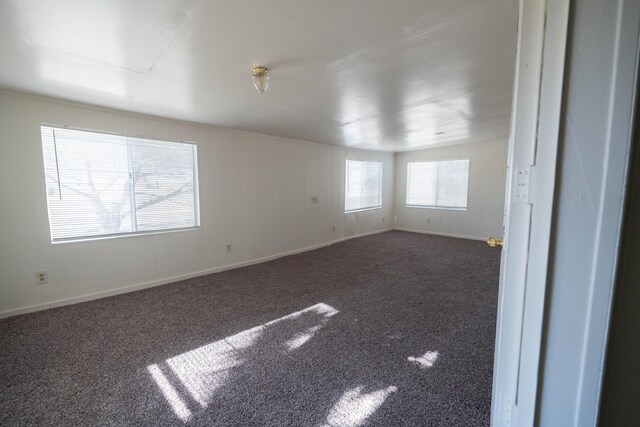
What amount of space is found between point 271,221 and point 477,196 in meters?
4.64

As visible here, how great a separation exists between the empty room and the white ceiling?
0.02 metres

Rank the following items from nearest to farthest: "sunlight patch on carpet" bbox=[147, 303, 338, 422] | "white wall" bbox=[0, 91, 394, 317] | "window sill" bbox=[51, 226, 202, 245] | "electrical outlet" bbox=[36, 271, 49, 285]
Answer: "sunlight patch on carpet" bbox=[147, 303, 338, 422]
"white wall" bbox=[0, 91, 394, 317]
"electrical outlet" bbox=[36, 271, 49, 285]
"window sill" bbox=[51, 226, 202, 245]

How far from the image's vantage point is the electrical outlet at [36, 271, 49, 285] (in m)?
2.80

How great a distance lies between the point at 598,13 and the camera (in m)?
0.65

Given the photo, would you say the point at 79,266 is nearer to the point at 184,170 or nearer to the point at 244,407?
the point at 184,170

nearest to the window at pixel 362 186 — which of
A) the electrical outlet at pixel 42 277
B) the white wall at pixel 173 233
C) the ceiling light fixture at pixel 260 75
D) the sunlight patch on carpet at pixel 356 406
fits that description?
the white wall at pixel 173 233

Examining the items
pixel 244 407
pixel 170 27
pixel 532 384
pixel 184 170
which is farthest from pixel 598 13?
pixel 184 170

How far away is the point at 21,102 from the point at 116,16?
2200 mm

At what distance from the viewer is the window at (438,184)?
6.41 metres

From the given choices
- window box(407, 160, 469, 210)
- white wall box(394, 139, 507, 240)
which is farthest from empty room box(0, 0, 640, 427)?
window box(407, 160, 469, 210)

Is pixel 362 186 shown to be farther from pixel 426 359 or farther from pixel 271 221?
pixel 426 359

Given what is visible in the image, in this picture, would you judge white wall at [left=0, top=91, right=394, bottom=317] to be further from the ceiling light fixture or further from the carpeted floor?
the ceiling light fixture

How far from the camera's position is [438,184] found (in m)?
6.79

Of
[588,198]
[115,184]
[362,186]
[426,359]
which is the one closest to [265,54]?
[588,198]
